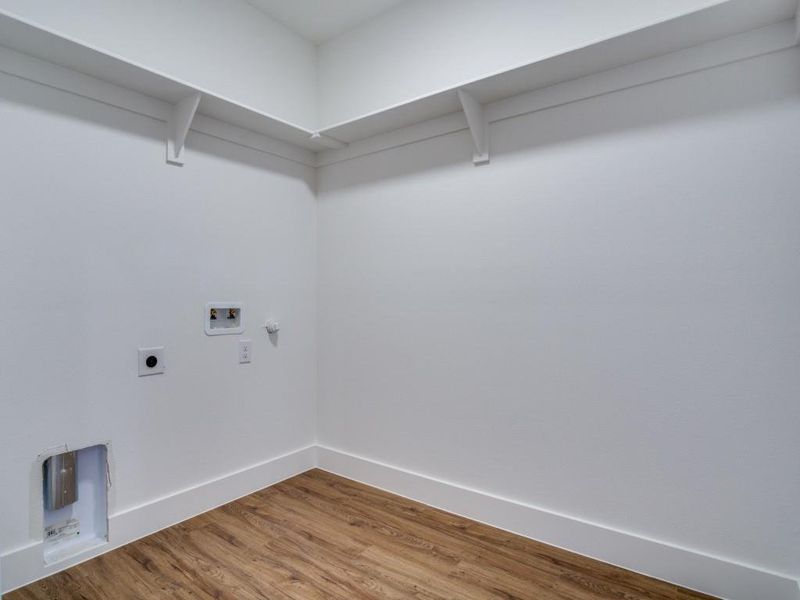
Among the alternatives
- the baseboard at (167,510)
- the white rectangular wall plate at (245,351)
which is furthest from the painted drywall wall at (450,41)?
the baseboard at (167,510)

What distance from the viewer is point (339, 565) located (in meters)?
2.01

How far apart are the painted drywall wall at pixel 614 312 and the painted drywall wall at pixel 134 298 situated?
749mm

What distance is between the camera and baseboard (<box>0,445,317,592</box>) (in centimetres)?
183

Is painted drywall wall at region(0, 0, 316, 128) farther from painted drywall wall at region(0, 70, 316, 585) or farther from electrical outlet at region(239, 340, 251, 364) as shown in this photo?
electrical outlet at region(239, 340, 251, 364)

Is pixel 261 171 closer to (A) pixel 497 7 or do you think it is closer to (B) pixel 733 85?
(A) pixel 497 7

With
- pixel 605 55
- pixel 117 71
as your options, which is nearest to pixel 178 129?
pixel 117 71

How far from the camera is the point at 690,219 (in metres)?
1.85

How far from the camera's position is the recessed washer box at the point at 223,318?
254cm

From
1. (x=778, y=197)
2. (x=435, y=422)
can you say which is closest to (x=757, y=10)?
(x=778, y=197)

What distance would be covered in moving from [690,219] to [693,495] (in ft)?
3.88

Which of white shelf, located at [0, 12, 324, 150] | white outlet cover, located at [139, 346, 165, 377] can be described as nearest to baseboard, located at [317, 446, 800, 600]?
white outlet cover, located at [139, 346, 165, 377]

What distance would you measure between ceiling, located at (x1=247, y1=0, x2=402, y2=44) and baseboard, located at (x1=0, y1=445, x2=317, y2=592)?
116 inches

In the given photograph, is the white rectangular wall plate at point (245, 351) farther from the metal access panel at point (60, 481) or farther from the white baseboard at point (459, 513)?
the metal access panel at point (60, 481)

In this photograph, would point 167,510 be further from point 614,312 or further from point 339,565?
point 614,312
